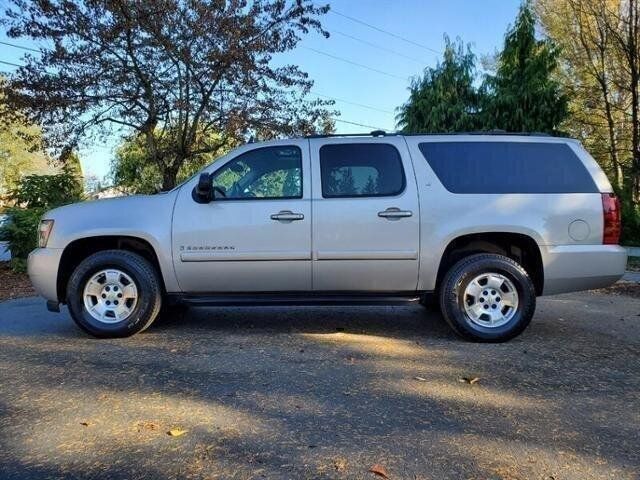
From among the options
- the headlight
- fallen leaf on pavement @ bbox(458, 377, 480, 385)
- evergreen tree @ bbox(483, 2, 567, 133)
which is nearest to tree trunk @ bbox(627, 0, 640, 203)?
evergreen tree @ bbox(483, 2, 567, 133)

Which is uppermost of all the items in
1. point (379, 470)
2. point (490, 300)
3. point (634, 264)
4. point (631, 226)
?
point (631, 226)

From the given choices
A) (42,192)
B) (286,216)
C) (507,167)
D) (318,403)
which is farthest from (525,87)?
(318,403)

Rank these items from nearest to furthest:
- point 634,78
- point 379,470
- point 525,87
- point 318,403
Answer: point 379,470 < point 318,403 < point 634,78 < point 525,87

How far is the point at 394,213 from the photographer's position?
5332 mm

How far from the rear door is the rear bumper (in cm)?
123

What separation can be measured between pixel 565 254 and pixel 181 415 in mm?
3663

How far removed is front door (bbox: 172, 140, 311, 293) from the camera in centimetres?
538

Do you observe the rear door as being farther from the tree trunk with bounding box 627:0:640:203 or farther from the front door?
the tree trunk with bounding box 627:0:640:203

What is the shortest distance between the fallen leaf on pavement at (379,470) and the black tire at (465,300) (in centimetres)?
266

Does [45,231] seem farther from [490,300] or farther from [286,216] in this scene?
[490,300]

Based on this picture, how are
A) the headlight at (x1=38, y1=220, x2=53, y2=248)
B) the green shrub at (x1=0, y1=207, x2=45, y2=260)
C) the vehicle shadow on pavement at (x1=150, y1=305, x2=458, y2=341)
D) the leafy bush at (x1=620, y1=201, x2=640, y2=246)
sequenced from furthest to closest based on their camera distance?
1. the leafy bush at (x1=620, y1=201, x2=640, y2=246)
2. the green shrub at (x1=0, y1=207, x2=45, y2=260)
3. the vehicle shadow on pavement at (x1=150, y1=305, x2=458, y2=341)
4. the headlight at (x1=38, y1=220, x2=53, y2=248)

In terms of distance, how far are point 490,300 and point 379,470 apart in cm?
292

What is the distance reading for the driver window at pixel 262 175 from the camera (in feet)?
18.0

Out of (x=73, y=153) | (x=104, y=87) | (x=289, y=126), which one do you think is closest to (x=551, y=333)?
(x=289, y=126)
